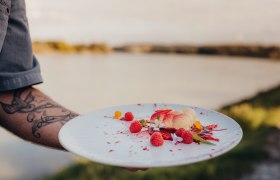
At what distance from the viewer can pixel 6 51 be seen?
6.36 ft

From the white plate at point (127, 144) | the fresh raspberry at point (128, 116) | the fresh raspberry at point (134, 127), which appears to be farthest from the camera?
the fresh raspberry at point (128, 116)

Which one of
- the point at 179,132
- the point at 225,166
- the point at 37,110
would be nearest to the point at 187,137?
the point at 179,132

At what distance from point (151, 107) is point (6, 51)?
753mm

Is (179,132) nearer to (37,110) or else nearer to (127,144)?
(127,144)

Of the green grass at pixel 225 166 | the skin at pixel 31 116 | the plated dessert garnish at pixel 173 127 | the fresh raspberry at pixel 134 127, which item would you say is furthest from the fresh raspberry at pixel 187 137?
the green grass at pixel 225 166

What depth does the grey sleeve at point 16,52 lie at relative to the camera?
1937mm

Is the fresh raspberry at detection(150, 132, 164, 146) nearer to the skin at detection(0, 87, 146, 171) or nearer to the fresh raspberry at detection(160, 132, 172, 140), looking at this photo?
the fresh raspberry at detection(160, 132, 172, 140)

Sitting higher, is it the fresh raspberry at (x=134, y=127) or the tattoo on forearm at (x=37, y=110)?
the fresh raspberry at (x=134, y=127)

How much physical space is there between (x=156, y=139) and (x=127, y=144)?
11 cm

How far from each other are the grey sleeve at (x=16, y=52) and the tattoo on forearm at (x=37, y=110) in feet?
0.26

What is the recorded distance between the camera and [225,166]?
625 centimetres

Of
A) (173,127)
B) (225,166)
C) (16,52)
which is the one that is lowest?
(225,166)

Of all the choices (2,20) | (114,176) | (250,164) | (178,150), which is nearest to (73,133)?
(178,150)

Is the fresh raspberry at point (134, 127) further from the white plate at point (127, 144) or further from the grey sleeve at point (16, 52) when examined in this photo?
the grey sleeve at point (16, 52)
